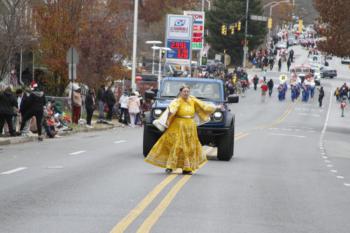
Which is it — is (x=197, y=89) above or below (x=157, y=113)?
above

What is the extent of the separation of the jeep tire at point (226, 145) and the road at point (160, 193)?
1.05 feet

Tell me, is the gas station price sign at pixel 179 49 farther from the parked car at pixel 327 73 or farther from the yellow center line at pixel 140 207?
the parked car at pixel 327 73

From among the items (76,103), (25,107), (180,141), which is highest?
(180,141)

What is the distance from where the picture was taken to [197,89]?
23656mm

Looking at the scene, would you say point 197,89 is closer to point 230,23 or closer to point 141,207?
point 141,207

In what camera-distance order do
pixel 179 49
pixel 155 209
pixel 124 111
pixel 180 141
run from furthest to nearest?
pixel 179 49 → pixel 124 111 → pixel 180 141 → pixel 155 209

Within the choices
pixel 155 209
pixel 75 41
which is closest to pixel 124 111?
pixel 75 41

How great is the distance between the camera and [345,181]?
1934 cm

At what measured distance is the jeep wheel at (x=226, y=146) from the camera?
2234cm

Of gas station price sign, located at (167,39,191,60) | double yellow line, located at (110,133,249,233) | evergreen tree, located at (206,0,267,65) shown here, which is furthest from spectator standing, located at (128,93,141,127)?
evergreen tree, located at (206,0,267,65)

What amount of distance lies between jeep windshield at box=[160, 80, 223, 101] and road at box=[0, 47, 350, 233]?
1.60 meters

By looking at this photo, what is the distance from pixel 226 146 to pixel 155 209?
10.2m

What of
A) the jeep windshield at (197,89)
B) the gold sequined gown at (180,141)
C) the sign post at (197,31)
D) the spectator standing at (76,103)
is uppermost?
the sign post at (197,31)

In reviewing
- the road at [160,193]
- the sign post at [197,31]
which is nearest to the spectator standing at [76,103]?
the road at [160,193]
